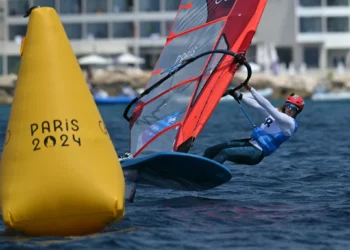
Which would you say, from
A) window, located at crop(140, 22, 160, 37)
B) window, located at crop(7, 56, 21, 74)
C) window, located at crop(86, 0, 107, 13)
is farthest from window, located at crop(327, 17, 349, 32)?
window, located at crop(7, 56, 21, 74)

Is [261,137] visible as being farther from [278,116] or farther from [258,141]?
[278,116]

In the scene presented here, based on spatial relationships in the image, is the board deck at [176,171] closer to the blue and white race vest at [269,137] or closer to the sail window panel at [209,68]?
the blue and white race vest at [269,137]

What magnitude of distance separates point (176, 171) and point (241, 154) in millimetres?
1201

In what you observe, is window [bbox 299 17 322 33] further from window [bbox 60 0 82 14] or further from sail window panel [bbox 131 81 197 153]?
sail window panel [bbox 131 81 197 153]

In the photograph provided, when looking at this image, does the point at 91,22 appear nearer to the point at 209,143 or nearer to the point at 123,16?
the point at 123,16

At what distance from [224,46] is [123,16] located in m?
53.9

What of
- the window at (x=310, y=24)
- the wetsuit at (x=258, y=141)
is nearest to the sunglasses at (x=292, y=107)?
the wetsuit at (x=258, y=141)

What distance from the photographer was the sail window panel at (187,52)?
42.0 feet

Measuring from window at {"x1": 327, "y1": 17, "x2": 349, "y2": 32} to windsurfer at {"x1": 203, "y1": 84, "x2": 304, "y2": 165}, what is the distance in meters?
55.1

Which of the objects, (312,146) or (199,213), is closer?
(199,213)

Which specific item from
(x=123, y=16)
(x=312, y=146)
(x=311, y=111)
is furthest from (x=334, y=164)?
(x=123, y=16)

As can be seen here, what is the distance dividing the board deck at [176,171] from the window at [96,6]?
55.1 m

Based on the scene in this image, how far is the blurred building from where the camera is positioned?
2564 inches

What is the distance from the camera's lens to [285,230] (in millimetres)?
10477
